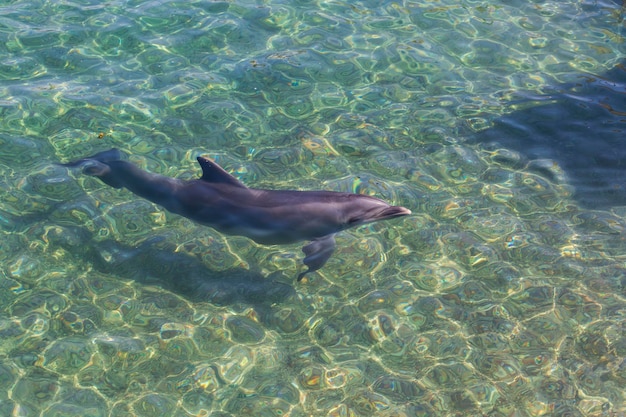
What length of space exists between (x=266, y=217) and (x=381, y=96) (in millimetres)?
3994

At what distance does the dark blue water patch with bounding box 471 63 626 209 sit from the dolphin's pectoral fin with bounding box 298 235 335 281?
3.36 m

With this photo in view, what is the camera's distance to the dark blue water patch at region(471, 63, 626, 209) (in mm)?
9016

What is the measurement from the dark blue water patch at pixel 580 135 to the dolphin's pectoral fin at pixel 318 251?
3.36m

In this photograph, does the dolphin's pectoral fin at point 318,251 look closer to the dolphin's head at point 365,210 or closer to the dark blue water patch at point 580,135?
the dolphin's head at point 365,210

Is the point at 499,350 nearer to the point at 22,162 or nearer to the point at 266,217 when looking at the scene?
the point at 266,217

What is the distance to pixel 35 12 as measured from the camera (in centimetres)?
1129

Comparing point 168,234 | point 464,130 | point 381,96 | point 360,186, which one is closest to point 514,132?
point 464,130

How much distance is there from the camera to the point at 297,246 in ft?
26.0

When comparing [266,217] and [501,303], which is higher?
[266,217]

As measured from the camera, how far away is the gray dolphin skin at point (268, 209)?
711cm

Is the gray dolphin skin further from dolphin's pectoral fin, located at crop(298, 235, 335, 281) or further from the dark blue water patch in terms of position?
the dark blue water patch

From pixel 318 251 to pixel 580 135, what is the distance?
4.79 metres

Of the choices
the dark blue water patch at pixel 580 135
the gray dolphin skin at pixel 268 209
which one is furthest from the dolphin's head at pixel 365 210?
the dark blue water patch at pixel 580 135

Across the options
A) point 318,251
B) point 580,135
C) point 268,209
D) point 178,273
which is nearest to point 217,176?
point 268,209
